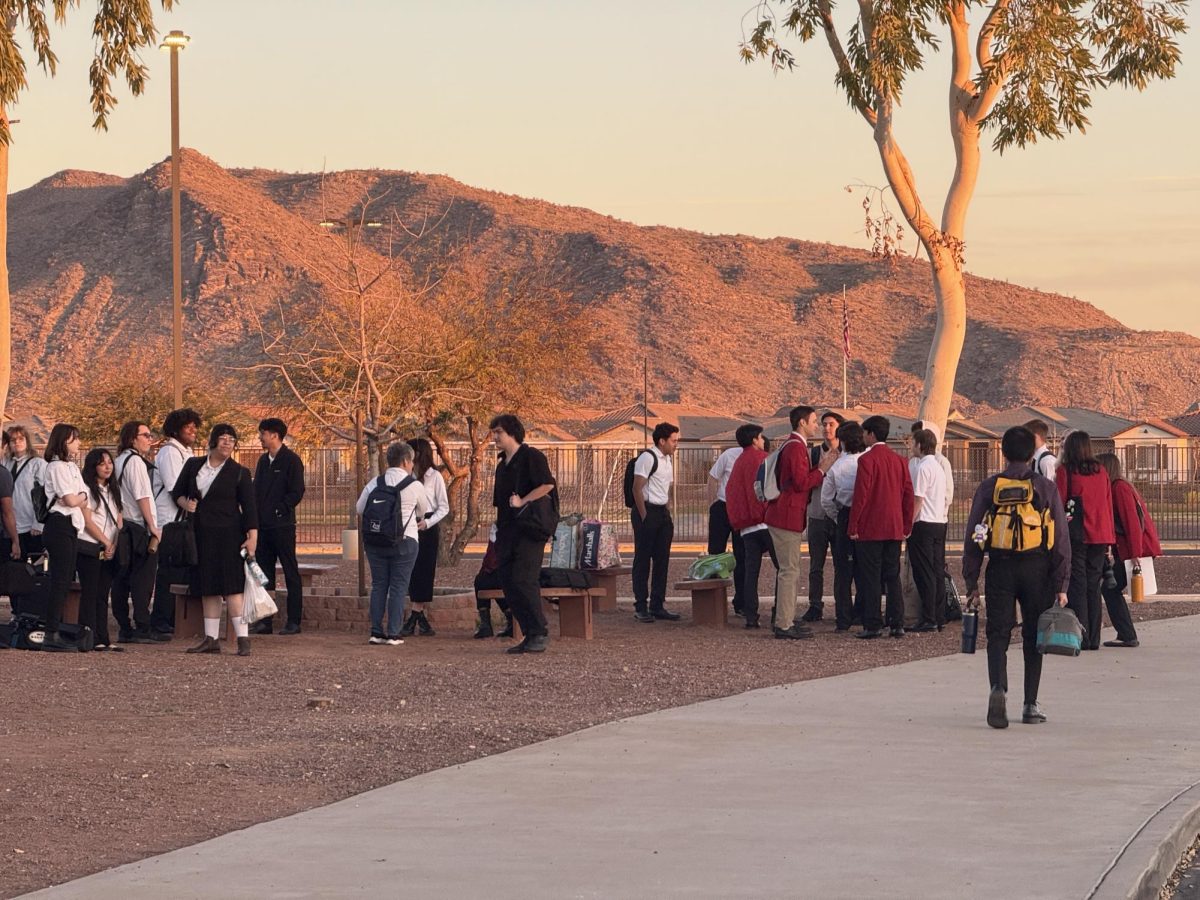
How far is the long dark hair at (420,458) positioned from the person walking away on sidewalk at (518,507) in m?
1.64

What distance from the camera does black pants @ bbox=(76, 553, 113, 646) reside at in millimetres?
14805

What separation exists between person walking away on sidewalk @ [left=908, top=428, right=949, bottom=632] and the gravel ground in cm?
47

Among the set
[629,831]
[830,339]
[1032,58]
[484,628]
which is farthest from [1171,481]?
[830,339]

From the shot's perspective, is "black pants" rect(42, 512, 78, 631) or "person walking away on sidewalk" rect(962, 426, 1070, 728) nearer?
"person walking away on sidewalk" rect(962, 426, 1070, 728)

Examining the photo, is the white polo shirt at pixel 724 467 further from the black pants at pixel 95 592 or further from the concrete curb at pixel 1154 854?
the concrete curb at pixel 1154 854

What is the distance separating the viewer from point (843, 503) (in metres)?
16.2

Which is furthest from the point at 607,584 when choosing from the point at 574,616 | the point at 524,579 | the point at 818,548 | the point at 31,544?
the point at 31,544

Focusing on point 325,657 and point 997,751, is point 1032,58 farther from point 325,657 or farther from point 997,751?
point 997,751

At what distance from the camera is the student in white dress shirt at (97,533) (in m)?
14.7

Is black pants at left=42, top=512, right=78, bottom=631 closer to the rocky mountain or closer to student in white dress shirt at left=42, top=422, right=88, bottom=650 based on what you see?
student in white dress shirt at left=42, top=422, right=88, bottom=650

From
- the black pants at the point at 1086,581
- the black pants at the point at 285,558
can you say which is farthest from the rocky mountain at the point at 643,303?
the black pants at the point at 1086,581

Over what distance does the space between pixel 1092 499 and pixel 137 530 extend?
746 cm

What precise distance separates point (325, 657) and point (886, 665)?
4321mm

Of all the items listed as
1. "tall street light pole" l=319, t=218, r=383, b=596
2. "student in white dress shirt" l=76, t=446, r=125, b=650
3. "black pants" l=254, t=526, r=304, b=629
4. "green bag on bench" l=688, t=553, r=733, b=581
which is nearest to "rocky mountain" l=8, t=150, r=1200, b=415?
"tall street light pole" l=319, t=218, r=383, b=596
